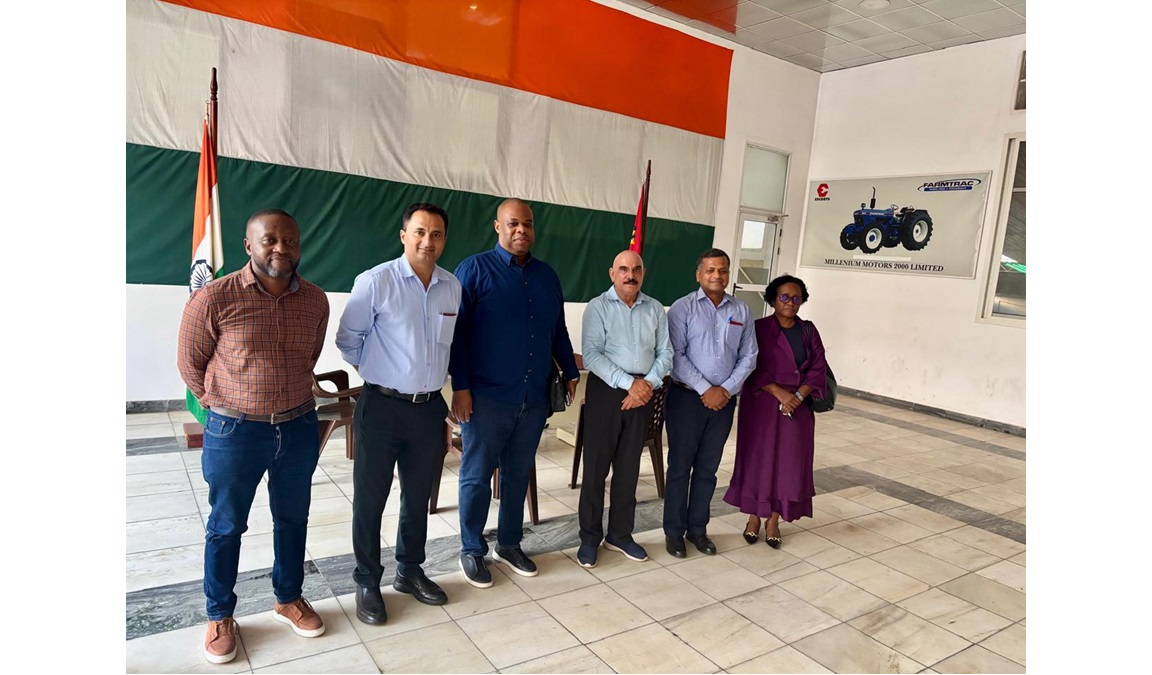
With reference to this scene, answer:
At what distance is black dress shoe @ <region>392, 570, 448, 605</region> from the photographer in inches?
111

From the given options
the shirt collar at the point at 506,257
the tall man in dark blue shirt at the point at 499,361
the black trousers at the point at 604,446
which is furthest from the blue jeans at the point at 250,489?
the black trousers at the point at 604,446

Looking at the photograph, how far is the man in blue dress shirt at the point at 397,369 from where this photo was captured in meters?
2.57

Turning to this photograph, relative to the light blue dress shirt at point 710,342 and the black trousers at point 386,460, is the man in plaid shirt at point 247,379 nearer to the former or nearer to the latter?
the black trousers at point 386,460

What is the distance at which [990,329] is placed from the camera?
294 inches

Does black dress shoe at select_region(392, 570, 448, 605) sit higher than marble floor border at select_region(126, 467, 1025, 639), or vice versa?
black dress shoe at select_region(392, 570, 448, 605)

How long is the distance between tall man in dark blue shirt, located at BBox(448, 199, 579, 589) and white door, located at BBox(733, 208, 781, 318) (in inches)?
249

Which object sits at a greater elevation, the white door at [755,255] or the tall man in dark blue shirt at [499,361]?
the white door at [755,255]

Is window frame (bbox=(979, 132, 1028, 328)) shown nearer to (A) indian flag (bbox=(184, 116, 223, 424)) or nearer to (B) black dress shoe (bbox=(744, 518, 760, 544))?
(B) black dress shoe (bbox=(744, 518, 760, 544))

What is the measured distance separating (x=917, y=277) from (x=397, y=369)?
24.1ft

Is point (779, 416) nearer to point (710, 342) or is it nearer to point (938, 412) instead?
point (710, 342)

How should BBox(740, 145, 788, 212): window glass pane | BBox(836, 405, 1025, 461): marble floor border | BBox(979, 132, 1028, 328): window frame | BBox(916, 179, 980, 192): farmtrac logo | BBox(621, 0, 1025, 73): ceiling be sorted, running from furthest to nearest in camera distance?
BBox(740, 145, 788, 212): window glass pane, BBox(916, 179, 980, 192): farmtrac logo, BBox(979, 132, 1028, 328): window frame, BBox(621, 0, 1025, 73): ceiling, BBox(836, 405, 1025, 461): marble floor border

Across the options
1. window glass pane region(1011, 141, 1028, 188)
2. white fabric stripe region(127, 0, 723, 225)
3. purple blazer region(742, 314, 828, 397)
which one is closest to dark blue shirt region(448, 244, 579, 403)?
→ purple blazer region(742, 314, 828, 397)

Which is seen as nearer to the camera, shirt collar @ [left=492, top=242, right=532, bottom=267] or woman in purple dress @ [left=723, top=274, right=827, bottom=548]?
shirt collar @ [left=492, top=242, right=532, bottom=267]

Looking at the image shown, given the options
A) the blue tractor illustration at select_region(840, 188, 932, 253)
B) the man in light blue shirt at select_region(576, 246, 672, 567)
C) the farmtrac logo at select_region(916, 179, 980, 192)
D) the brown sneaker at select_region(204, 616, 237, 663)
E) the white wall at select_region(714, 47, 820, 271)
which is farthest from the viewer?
the white wall at select_region(714, 47, 820, 271)
